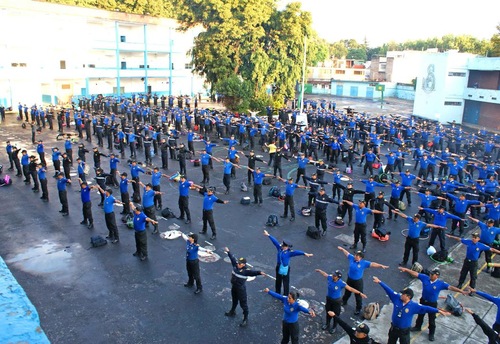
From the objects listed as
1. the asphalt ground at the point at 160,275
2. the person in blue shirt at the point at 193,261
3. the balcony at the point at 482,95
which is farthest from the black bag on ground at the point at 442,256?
the balcony at the point at 482,95

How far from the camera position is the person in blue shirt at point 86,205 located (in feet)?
44.6

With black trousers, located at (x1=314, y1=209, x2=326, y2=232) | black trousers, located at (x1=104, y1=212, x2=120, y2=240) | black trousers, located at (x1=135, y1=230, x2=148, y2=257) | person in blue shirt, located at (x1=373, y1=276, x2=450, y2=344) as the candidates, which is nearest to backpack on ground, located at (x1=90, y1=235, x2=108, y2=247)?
black trousers, located at (x1=104, y1=212, x2=120, y2=240)

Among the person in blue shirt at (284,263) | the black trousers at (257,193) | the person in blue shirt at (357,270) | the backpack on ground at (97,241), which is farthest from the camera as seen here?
the black trousers at (257,193)

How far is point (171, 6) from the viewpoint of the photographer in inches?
2473

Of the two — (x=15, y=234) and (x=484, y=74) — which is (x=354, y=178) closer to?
(x=15, y=234)

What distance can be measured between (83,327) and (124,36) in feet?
152

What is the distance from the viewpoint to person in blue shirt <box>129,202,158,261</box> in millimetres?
11430

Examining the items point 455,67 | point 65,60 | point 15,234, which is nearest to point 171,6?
point 65,60

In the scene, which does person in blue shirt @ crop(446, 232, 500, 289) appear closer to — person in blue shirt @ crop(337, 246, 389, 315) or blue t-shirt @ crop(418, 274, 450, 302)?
blue t-shirt @ crop(418, 274, 450, 302)

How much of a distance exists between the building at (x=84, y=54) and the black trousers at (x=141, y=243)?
35291 mm

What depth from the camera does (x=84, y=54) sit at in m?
45.1

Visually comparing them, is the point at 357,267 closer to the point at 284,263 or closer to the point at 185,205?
the point at 284,263

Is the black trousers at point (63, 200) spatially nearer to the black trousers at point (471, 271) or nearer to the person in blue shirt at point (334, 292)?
the person in blue shirt at point (334, 292)

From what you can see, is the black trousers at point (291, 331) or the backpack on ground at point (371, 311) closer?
the black trousers at point (291, 331)
